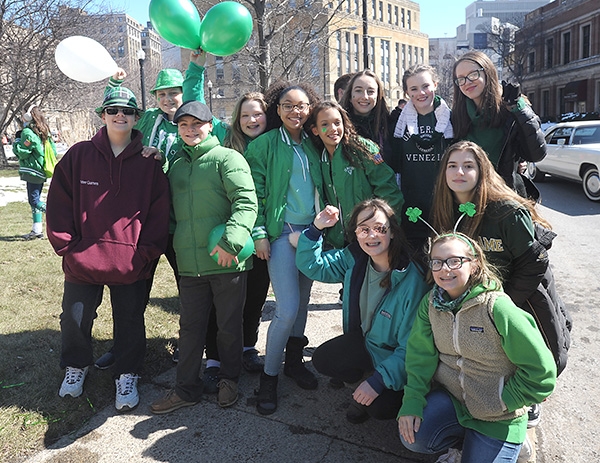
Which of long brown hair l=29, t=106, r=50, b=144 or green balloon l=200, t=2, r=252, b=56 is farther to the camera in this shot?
long brown hair l=29, t=106, r=50, b=144

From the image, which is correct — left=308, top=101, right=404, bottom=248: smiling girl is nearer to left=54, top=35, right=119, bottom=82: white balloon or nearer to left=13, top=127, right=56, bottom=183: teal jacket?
left=54, top=35, right=119, bottom=82: white balloon

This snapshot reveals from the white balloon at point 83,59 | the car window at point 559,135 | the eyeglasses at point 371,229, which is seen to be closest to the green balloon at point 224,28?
the white balloon at point 83,59

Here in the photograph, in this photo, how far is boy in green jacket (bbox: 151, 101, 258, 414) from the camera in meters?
3.15

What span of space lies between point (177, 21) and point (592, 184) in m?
10.2

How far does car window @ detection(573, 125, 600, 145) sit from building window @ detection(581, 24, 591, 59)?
33832 millimetres

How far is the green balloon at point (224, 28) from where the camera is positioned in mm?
3742

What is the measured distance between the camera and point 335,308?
5109 mm

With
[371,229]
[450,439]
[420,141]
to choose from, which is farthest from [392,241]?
[450,439]

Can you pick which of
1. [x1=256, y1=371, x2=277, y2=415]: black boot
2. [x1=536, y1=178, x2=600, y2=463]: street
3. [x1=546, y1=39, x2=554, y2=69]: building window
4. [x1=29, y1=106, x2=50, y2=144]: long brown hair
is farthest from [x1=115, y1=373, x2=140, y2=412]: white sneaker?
[x1=546, y1=39, x2=554, y2=69]: building window

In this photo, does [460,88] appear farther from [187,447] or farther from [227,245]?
[187,447]

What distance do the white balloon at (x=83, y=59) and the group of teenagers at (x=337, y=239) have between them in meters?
0.45

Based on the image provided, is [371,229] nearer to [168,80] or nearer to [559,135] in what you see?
[168,80]

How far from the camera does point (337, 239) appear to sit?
3531mm

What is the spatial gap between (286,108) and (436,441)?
2147 millimetres
